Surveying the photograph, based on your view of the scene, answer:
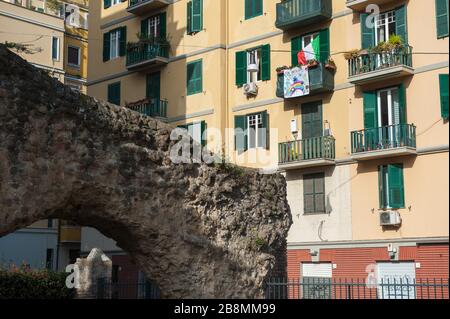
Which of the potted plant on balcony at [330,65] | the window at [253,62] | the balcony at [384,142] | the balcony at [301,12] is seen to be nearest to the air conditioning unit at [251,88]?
the window at [253,62]

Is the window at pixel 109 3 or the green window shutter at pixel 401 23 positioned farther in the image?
the window at pixel 109 3

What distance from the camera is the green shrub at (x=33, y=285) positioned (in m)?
19.7

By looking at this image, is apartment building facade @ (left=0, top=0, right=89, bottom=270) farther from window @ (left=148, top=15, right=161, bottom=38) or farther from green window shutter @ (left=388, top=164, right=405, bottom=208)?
green window shutter @ (left=388, top=164, right=405, bottom=208)

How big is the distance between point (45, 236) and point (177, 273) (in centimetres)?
2710

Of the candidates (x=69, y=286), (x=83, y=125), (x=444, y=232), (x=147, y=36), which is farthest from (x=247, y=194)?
(x=147, y=36)

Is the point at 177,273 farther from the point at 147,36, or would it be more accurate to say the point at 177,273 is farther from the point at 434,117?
the point at 147,36

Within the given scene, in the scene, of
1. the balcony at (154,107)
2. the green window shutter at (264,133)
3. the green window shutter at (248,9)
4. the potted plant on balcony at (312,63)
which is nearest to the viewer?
the potted plant on balcony at (312,63)

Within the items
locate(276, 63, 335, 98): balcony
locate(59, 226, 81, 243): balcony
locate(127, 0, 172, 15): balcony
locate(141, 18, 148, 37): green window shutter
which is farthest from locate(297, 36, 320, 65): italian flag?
locate(59, 226, 81, 243): balcony

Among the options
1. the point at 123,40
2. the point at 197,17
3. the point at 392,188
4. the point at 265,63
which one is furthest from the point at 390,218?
the point at 123,40

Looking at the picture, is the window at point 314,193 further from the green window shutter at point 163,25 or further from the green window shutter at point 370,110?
the green window shutter at point 163,25

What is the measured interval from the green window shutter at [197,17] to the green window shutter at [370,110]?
349 inches

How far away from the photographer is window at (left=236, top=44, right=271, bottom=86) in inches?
1079

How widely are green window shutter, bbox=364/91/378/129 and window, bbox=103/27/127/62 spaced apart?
530 inches

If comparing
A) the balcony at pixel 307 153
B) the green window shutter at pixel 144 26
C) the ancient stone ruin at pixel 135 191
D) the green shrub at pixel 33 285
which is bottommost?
the green shrub at pixel 33 285
